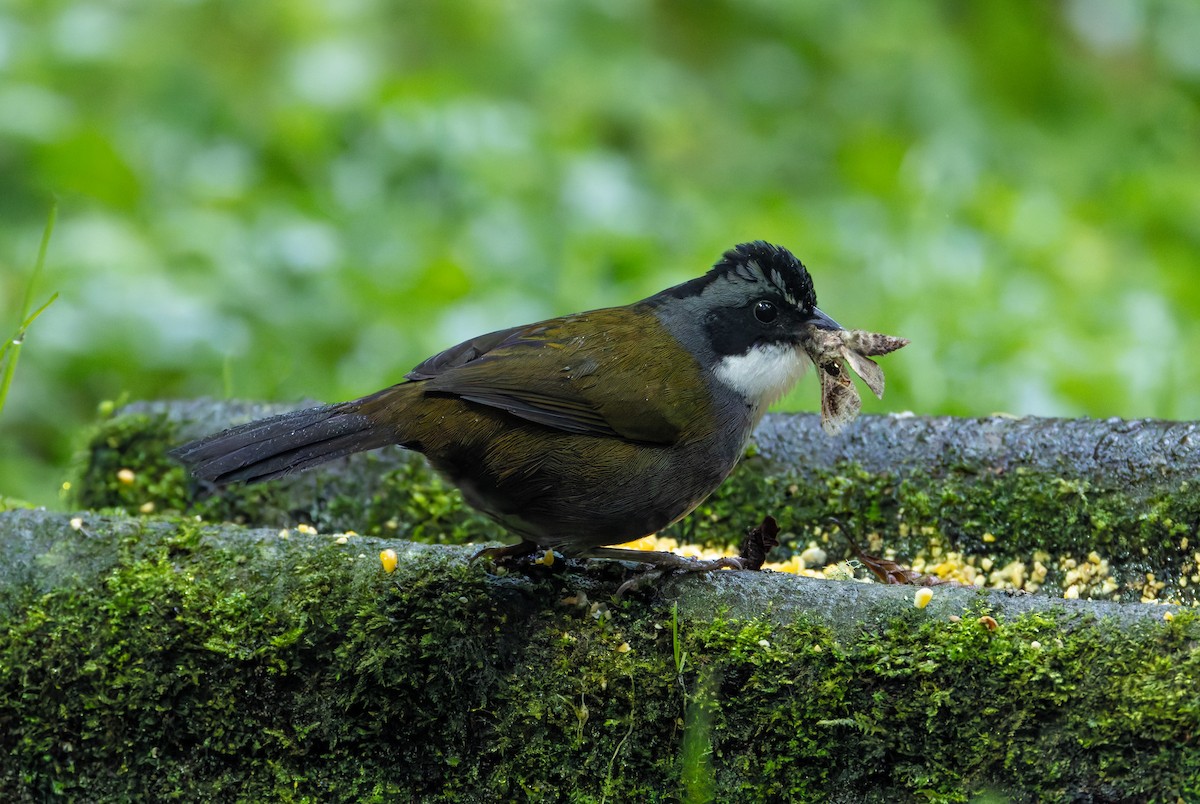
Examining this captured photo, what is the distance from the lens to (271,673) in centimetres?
293

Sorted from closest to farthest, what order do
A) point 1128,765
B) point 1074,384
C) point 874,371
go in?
point 1128,765 < point 874,371 < point 1074,384

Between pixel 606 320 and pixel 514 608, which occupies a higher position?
pixel 606 320

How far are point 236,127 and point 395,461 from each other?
3.83 m

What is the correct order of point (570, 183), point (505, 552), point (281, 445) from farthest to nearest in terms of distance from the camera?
point (570, 183)
point (505, 552)
point (281, 445)

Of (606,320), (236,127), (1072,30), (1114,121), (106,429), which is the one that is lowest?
(106,429)

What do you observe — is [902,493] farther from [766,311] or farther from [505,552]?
[505,552]

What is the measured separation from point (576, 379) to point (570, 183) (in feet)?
14.0

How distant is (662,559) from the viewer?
3.13 meters

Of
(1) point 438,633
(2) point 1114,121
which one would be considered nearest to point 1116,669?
(1) point 438,633

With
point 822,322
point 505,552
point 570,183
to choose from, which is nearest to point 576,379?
point 505,552

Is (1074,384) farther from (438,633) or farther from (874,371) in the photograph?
(438,633)

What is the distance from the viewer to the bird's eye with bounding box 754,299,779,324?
355cm

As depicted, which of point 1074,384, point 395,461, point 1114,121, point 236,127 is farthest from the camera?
point 1114,121

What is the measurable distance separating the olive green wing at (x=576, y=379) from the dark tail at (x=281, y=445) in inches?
8.4
